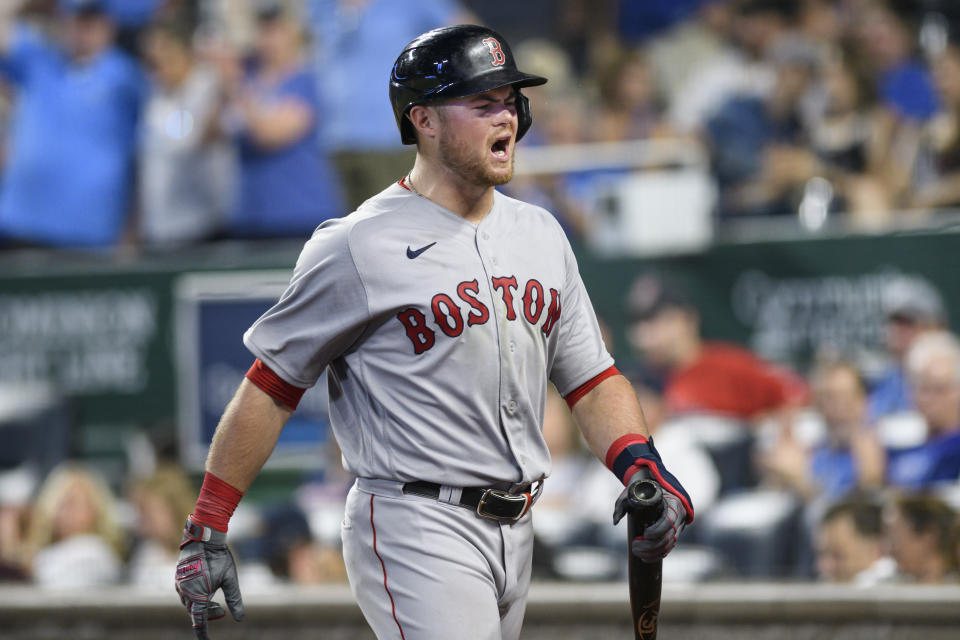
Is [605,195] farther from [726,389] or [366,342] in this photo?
[366,342]

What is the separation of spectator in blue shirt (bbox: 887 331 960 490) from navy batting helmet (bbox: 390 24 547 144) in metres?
2.77

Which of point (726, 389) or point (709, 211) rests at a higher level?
point (709, 211)

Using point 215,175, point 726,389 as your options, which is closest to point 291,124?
point 215,175

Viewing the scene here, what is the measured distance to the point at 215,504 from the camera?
2.70 meters

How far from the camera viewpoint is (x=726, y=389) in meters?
5.75

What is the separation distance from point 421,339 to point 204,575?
663 mm

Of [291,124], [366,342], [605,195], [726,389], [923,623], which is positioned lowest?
[923,623]

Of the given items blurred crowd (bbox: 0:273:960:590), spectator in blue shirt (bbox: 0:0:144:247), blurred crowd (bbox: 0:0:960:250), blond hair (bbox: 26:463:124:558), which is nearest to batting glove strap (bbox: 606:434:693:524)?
blurred crowd (bbox: 0:273:960:590)

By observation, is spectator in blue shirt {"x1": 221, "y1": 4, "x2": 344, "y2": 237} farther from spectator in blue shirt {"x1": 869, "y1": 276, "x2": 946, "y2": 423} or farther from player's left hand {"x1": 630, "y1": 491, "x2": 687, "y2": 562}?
player's left hand {"x1": 630, "y1": 491, "x2": 687, "y2": 562}

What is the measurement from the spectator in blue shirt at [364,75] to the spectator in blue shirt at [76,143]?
1.32 metres

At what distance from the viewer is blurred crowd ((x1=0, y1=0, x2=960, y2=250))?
6.40m

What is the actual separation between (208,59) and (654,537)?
19.9ft

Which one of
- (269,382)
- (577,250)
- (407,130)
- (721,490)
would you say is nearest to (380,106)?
(577,250)

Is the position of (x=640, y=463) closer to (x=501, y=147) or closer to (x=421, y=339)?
(x=421, y=339)
